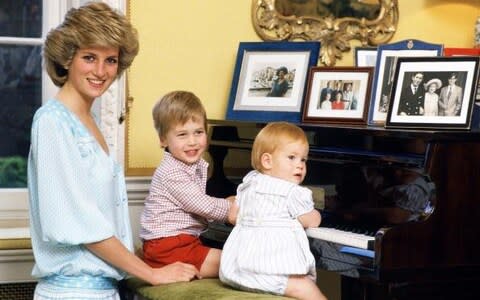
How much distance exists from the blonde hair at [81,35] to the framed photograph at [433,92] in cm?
101

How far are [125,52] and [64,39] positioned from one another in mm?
205

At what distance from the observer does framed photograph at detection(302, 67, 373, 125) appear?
374 cm

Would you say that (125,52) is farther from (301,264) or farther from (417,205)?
(417,205)

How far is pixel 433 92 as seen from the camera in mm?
3389

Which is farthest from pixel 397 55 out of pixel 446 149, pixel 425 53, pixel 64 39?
pixel 64 39

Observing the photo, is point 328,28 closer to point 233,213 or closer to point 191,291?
point 233,213

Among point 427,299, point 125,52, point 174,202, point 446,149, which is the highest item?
point 125,52

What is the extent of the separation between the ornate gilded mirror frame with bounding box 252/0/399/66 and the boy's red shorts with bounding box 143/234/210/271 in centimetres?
124

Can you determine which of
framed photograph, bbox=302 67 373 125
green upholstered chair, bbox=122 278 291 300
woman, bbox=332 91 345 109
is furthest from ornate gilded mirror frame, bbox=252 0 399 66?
green upholstered chair, bbox=122 278 291 300

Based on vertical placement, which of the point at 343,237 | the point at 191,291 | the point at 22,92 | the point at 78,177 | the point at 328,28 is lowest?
the point at 191,291

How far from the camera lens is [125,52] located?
3031 mm

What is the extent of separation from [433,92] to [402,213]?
1.49 ft

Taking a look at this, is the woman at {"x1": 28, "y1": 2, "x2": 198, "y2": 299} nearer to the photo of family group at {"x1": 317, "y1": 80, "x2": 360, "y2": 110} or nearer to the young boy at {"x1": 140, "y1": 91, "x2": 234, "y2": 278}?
the young boy at {"x1": 140, "y1": 91, "x2": 234, "y2": 278}

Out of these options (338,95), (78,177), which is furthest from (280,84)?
(78,177)
